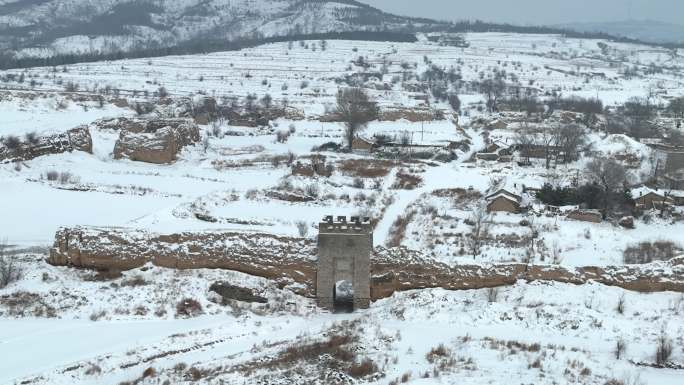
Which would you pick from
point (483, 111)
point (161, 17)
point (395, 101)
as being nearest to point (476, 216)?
point (395, 101)

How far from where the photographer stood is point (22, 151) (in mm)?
31109

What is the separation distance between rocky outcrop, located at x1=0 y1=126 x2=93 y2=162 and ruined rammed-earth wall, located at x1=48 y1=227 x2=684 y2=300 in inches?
712

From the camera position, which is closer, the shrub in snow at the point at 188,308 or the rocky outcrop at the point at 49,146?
the shrub in snow at the point at 188,308

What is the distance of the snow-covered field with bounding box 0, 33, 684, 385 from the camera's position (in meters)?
10.8

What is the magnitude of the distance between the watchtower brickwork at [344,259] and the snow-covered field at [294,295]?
48cm

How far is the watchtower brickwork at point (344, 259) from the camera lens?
575 inches

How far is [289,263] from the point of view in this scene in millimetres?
14984

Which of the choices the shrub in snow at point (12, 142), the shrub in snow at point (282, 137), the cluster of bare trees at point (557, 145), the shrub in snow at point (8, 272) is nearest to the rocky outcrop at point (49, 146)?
the shrub in snow at point (12, 142)

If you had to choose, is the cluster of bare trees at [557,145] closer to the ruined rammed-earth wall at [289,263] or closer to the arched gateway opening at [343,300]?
the ruined rammed-earth wall at [289,263]

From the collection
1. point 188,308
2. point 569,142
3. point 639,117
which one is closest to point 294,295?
point 188,308

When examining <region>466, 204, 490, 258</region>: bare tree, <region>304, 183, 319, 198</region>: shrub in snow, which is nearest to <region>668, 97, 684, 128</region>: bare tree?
<region>466, 204, 490, 258</region>: bare tree

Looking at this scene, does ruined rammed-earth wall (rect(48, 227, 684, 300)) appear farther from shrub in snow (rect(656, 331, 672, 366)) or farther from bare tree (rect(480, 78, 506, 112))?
bare tree (rect(480, 78, 506, 112))

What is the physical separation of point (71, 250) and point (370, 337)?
7.60 metres

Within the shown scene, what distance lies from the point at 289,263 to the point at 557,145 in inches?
1086
